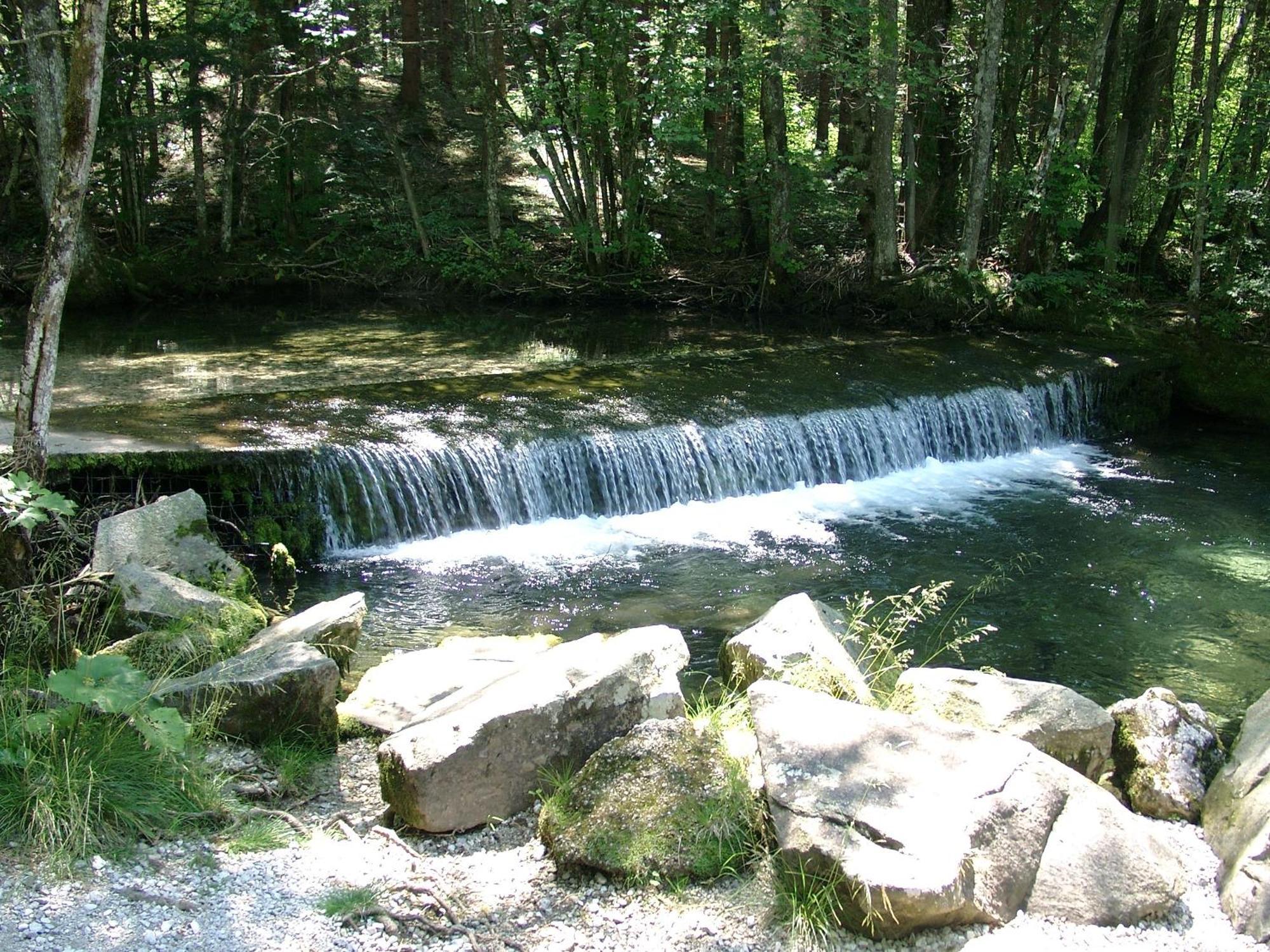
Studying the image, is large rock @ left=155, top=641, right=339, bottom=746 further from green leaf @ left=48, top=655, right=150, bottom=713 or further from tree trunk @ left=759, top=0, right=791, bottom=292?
tree trunk @ left=759, top=0, right=791, bottom=292

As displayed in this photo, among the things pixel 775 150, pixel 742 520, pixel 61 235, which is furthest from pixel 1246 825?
pixel 775 150

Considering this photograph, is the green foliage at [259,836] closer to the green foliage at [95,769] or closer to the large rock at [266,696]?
the green foliage at [95,769]

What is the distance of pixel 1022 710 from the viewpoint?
4844 mm

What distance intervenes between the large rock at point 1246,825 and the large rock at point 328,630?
406 cm

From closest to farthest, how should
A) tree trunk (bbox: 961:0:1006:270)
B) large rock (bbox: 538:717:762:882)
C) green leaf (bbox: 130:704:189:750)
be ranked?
large rock (bbox: 538:717:762:882) → green leaf (bbox: 130:704:189:750) → tree trunk (bbox: 961:0:1006:270)

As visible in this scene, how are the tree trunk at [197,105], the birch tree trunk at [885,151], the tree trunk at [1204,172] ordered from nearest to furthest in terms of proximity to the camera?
the tree trunk at [1204,172]
the birch tree trunk at [885,151]
the tree trunk at [197,105]

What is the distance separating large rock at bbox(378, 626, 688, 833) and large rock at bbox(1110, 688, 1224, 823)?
6.60ft

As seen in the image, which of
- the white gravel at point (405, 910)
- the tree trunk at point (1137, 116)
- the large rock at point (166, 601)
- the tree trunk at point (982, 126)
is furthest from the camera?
the tree trunk at point (1137, 116)

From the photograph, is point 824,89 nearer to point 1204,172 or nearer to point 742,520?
point 1204,172

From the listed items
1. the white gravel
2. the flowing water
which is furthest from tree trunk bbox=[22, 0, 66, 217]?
the white gravel

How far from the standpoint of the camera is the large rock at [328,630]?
5480 mm

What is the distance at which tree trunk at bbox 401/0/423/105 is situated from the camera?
20188 mm

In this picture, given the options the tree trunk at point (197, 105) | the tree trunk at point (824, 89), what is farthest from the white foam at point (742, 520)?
the tree trunk at point (197, 105)

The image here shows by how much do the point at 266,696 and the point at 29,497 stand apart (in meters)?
1.42
